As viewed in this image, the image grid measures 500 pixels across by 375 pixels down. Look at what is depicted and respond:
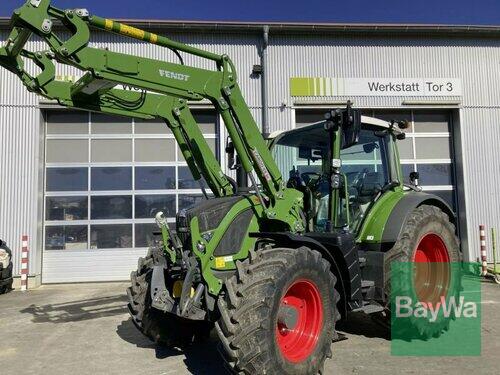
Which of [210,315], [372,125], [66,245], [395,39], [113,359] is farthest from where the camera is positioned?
[395,39]

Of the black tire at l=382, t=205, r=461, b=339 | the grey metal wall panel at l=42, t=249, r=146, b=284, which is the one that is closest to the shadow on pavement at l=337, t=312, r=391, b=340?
the black tire at l=382, t=205, r=461, b=339

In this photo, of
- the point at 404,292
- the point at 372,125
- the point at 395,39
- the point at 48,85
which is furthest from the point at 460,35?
the point at 48,85

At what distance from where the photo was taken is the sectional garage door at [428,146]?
11734 millimetres

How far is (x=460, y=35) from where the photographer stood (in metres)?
11.8

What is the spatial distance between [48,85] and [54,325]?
156 inches

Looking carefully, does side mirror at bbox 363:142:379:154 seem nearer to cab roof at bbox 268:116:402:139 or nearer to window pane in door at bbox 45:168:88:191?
cab roof at bbox 268:116:402:139

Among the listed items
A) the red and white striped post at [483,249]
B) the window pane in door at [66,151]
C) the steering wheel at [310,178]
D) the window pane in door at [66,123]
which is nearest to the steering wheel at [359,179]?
the steering wheel at [310,178]

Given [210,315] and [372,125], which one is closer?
[210,315]

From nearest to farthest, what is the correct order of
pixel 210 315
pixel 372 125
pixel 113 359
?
pixel 210 315 < pixel 113 359 < pixel 372 125

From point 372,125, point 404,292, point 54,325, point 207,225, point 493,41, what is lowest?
point 54,325

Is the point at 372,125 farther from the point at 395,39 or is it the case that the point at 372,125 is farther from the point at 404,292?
the point at 395,39

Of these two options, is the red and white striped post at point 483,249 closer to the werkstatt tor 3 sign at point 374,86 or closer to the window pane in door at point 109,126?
the werkstatt tor 3 sign at point 374,86

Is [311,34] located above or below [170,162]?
above

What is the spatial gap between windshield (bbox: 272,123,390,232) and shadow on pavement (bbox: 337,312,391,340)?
4.53ft
